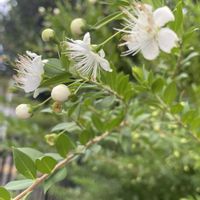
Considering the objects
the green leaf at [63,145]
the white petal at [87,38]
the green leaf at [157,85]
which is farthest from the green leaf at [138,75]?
the white petal at [87,38]

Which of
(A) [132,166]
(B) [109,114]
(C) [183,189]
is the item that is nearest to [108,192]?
(A) [132,166]

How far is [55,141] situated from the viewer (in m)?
0.53

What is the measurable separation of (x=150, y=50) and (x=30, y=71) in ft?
0.39

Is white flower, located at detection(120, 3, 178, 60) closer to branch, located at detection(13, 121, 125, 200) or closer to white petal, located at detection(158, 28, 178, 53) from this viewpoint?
white petal, located at detection(158, 28, 178, 53)

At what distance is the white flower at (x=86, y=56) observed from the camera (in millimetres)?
361

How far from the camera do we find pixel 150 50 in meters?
0.33

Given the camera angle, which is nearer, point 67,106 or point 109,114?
point 67,106

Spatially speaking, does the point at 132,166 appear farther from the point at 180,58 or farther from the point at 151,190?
the point at 180,58

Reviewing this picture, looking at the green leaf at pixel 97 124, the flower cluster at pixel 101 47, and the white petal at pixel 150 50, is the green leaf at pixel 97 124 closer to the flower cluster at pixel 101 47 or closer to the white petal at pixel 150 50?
the flower cluster at pixel 101 47

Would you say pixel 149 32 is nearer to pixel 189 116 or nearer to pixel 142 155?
pixel 189 116

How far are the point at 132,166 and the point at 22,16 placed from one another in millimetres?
1438

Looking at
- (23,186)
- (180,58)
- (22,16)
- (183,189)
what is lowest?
(183,189)

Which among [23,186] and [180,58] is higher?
[180,58]

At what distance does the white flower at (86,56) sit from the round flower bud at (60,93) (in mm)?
24
